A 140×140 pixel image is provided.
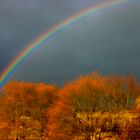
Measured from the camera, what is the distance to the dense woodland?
271ft

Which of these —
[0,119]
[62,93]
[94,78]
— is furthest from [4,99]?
[94,78]

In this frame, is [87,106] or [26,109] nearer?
[87,106]

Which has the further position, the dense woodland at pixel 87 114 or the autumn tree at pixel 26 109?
the autumn tree at pixel 26 109

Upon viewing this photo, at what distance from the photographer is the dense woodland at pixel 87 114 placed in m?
82.6

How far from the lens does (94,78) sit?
95312mm

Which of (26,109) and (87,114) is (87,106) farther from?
(26,109)

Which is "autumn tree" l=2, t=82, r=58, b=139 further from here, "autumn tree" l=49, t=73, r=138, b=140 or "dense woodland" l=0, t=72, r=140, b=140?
"autumn tree" l=49, t=73, r=138, b=140

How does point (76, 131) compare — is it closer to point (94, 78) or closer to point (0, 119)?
point (94, 78)

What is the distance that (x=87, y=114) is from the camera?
280 ft

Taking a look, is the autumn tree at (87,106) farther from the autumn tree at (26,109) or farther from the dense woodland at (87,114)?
the autumn tree at (26,109)

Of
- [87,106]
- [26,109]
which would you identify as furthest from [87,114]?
[26,109]

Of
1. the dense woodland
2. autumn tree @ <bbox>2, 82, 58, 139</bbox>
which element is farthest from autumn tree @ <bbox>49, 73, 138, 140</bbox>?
autumn tree @ <bbox>2, 82, 58, 139</bbox>

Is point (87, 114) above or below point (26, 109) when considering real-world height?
below

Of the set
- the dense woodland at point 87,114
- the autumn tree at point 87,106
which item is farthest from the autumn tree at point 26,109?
the autumn tree at point 87,106
